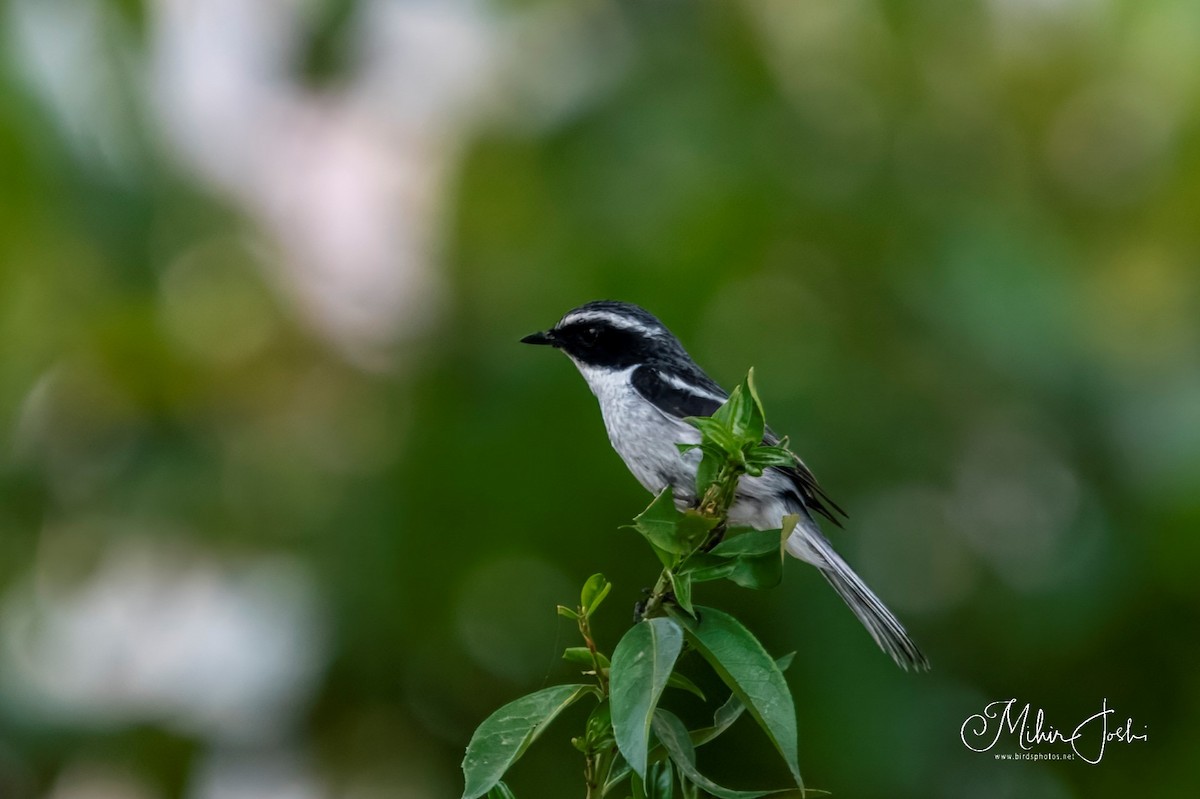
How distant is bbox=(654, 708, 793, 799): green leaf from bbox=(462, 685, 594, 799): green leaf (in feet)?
0.44

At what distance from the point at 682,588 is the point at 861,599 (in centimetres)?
186

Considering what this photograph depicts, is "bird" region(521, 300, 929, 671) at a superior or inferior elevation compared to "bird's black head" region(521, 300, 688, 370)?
inferior

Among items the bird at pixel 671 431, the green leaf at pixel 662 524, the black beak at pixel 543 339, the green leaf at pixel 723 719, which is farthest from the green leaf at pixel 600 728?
the black beak at pixel 543 339

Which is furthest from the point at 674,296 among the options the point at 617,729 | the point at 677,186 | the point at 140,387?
the point at 617,729

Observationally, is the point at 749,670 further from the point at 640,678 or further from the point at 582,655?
the point at 582,655

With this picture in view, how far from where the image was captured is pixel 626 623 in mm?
4730

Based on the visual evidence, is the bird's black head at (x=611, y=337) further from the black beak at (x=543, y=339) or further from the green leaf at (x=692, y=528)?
the green leaf at (x=692, y=528)

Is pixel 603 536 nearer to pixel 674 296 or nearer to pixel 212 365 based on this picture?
pixel 674 296

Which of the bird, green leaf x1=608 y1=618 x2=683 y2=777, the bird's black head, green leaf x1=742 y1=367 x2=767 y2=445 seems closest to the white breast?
the bird

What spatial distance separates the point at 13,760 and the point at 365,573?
4.82 ft

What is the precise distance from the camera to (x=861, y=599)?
367 cm

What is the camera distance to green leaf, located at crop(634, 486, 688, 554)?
199cm

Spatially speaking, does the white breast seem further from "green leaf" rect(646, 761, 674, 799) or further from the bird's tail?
"green leaf" rect(646, 761, 674, 799)

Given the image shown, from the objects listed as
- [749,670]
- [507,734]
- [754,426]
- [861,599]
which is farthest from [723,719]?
[861,599]
